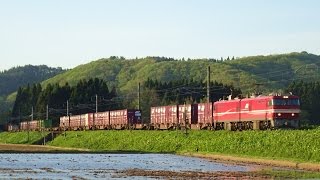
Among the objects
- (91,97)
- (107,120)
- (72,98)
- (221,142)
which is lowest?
(221,142)

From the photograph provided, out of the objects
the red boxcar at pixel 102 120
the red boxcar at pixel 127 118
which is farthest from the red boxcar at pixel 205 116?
the red boxcar at pixel 102 120

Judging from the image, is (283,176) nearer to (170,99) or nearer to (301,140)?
(301,140)

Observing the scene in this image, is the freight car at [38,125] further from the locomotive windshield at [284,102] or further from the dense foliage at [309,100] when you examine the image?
the locomotive windshield at [284,102]

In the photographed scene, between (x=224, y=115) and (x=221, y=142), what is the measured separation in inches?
540

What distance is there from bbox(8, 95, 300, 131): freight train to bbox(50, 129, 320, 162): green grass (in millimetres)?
4190

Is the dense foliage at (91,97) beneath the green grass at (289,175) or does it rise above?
above

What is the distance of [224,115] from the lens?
79.9 metres

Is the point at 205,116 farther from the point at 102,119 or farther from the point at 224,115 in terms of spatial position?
the point at 102,119

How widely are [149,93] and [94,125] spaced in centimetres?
4096

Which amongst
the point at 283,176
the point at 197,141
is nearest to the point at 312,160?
the point at 283,176

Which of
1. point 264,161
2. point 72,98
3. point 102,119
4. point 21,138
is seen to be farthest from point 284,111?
point 72,98

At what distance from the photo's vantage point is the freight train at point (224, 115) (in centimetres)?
6919

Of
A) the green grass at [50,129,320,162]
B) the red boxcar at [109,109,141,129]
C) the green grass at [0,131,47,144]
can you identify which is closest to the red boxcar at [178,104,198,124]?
the green grass at [50,129,320,162]

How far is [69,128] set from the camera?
465ft
